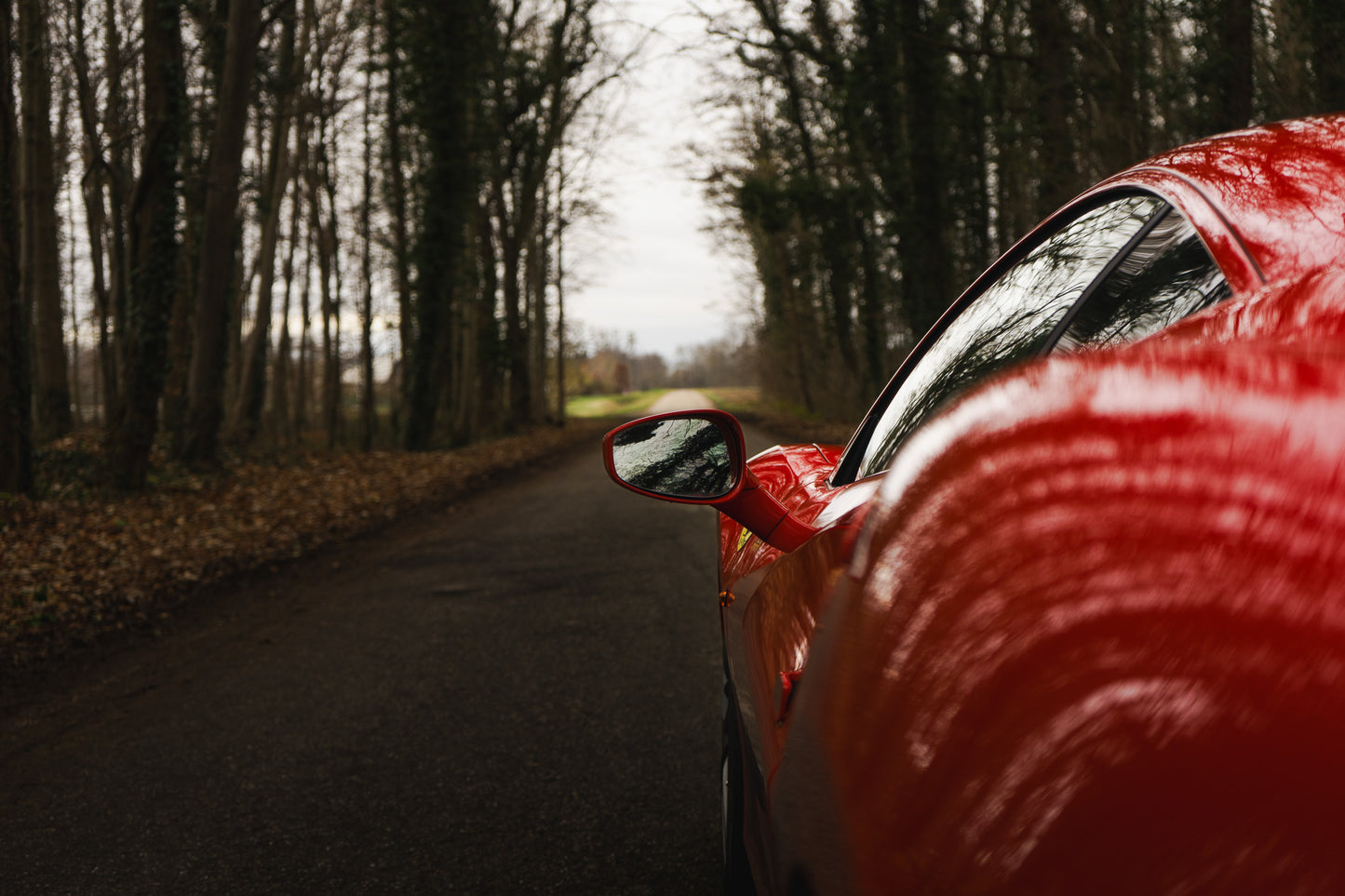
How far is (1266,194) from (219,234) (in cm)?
1389

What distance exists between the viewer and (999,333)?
1.61 metres

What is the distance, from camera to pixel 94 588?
6.64 metres

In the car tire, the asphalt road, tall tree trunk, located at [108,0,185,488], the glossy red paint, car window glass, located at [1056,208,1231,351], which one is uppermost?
tall tree trunk, located at [108,0,185,488]

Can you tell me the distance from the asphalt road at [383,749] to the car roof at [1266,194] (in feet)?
7.95

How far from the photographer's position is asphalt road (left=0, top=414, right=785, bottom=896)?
10.0 ft

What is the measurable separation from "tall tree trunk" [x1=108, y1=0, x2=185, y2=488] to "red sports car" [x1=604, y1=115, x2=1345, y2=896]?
12003 mm

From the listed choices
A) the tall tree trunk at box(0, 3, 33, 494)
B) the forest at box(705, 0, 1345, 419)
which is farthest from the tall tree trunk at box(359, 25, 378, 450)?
the tall tree trunk at box(0, 3, 33, 494)

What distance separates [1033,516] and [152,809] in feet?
12.2

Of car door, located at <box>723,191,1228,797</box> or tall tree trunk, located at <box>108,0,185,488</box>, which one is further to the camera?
tall tree trunk, located at <box>108,0,185,488</box>

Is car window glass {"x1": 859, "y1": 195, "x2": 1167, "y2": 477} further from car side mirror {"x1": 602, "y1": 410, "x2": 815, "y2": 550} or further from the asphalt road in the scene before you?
the asphalt road

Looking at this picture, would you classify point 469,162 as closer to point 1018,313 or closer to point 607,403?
point 1018,313

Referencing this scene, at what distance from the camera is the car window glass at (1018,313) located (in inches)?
53.4

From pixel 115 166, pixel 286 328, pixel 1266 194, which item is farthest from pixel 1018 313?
pixel 286 328

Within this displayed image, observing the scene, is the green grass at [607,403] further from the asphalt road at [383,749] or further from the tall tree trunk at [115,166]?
the asphalt road at [383,749]
